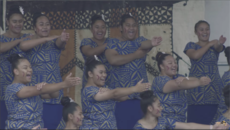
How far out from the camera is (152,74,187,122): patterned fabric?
4027mm

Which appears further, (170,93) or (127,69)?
(127,69)

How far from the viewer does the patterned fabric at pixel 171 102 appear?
4027 millimetres

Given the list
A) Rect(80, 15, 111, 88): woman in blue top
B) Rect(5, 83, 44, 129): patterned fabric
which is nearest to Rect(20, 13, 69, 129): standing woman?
Rect(80, 15, 111, 88): woman in blue top

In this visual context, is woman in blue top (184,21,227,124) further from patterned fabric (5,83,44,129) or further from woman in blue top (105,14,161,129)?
patterned fabric (5,83,44,129)

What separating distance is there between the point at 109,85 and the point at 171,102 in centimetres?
84

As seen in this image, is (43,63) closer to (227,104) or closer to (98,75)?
(98,75)

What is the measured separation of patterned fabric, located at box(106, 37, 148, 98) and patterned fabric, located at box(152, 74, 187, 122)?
0.36 meters

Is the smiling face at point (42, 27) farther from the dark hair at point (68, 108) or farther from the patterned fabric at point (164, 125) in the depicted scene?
the patterned fabric at point (164, 125)

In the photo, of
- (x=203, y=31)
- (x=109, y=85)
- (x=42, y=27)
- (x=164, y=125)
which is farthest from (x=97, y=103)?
(x=203, y=31)

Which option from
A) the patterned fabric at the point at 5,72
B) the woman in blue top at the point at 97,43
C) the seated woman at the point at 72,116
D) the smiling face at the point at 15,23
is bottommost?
the seated woman at the point at 72,116

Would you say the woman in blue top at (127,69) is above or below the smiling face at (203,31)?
below

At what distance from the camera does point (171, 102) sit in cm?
403

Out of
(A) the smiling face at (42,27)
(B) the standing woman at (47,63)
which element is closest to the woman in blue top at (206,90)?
(B) the standing woman at (47,63)

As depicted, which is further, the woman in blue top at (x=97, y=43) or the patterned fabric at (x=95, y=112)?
the woman in blue top at (x=97, y=43)
